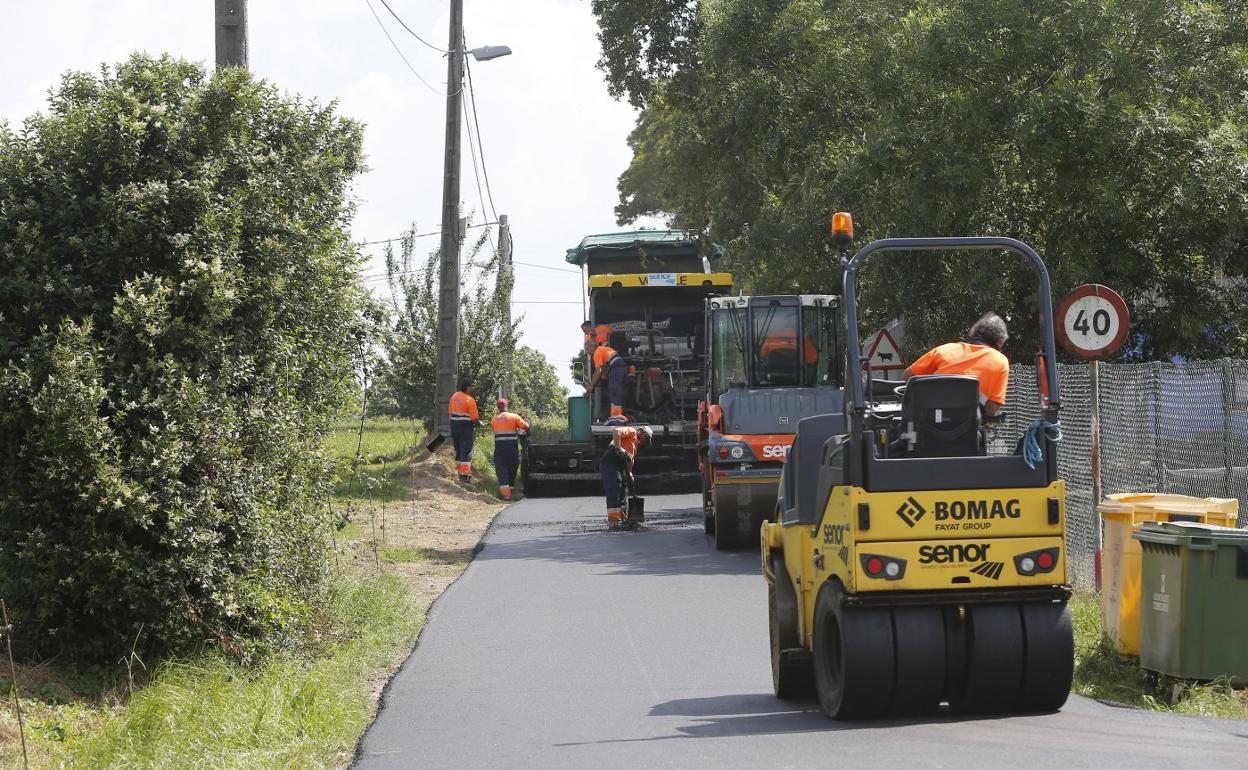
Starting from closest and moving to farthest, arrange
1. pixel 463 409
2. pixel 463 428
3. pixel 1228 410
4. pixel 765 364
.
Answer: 1. pixel 1228 410
2. pixel 765 364
3. pixel 463 428
4. pixel 463 409

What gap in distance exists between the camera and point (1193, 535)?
811 centimetres

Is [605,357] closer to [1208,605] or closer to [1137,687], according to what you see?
[1137,687]

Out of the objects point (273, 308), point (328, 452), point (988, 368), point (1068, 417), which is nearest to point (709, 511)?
point (1068, 417)

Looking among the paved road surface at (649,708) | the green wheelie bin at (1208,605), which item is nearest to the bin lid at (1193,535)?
the green wheelie bin at (1208,605)

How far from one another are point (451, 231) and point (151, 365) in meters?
17.8

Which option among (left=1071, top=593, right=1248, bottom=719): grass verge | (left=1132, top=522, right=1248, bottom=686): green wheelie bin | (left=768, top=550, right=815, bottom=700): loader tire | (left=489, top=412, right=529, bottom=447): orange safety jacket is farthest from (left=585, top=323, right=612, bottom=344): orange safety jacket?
(left=1132, top=522, right=1248, bottom=686): green wheelie bin

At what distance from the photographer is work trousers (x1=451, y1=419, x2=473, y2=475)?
1001 inches

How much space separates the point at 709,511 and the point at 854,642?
405 inches

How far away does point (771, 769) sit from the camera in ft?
21.5

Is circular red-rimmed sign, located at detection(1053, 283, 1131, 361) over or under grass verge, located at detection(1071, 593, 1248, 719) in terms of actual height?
over

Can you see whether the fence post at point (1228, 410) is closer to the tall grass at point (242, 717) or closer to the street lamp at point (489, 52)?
the tall grass at point (242, 717)

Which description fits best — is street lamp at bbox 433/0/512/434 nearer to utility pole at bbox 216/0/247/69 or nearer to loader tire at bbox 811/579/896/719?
utility pole at bbox 216/0/247/69

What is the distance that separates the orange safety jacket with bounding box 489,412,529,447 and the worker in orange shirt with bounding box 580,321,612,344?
2421 mm

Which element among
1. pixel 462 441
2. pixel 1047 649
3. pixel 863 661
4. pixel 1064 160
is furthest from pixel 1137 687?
pixel 462 441
